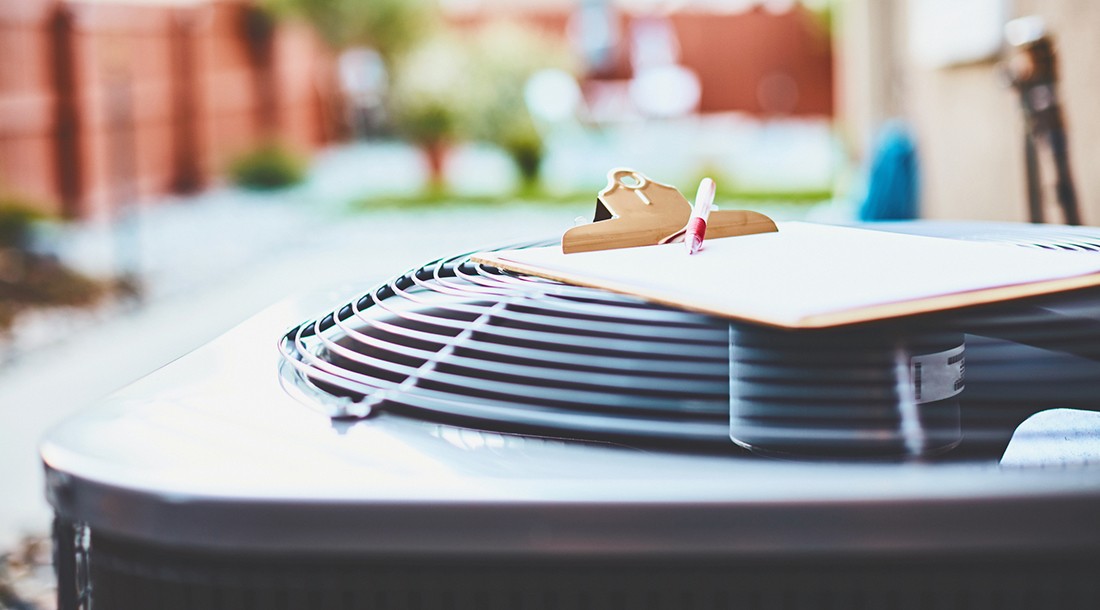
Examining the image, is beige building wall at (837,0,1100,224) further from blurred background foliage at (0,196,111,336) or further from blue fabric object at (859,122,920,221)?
blurred background foliage at (0,196,111,336)

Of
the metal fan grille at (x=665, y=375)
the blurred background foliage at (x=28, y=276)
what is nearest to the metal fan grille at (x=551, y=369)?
the metal fan grille at (x=665, y=375)

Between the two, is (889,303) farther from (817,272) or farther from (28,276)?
(28,276)

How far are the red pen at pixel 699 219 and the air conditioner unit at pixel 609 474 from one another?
113 millimetres

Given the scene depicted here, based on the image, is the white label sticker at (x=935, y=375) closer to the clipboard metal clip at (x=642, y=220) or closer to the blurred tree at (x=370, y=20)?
the clipboard metal clip at (x=642, y=220)

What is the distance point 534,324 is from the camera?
106 cm

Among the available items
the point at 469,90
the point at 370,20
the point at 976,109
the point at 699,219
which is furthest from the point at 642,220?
the point at 370,20

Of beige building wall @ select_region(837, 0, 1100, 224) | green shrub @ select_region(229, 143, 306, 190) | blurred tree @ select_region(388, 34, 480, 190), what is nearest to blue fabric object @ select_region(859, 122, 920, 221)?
beige building wall @ select_region(837, 0, 1100, 224)

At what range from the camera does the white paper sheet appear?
846mm

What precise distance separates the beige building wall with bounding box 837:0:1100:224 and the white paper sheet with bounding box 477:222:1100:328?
1.22 meters

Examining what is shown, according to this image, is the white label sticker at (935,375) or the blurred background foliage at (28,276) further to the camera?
the blurred background foliage at (28,276)

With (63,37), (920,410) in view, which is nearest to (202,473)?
(920,410)

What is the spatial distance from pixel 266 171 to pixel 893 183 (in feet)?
32.8

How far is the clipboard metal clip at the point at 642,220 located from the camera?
1133 mm

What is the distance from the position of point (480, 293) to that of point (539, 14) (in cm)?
1975
